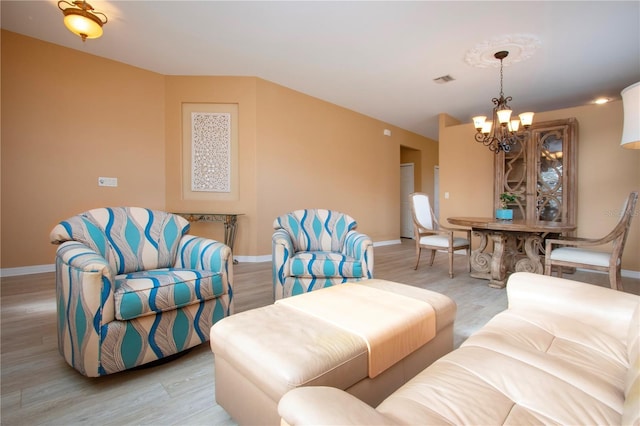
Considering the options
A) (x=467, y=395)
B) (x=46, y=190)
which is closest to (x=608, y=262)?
(x=467, y=395)

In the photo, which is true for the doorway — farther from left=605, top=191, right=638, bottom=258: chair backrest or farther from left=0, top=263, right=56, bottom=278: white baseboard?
left=0, top=263, right=56, bottom=278: white baseboard

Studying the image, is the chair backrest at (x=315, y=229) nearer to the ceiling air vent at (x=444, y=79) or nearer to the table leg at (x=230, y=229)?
the table leg at (x=230, y=229)

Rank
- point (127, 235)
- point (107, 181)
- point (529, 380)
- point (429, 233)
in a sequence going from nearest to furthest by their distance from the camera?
point (529, 380) < point (127, 235) < point (107, 181) < point (429, 233)

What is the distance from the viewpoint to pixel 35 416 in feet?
4.16

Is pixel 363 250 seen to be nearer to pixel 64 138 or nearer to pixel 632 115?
pixel 632 115

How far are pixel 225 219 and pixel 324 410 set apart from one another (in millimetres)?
3983

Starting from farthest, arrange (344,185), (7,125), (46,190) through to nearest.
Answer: (344,185) < (46,190) < (7,125)

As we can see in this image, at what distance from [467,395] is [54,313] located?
2982 millimetres

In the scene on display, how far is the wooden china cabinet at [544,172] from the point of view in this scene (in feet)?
14.3

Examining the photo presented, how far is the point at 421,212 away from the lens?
4219 millimetres

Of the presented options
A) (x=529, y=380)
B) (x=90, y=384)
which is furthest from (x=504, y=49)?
(x=90, y=384)

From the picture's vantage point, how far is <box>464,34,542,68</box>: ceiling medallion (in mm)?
3275

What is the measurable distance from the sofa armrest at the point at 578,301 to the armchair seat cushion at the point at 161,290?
162 cm

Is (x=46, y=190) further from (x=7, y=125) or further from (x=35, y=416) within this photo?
(x=35, y=416)
